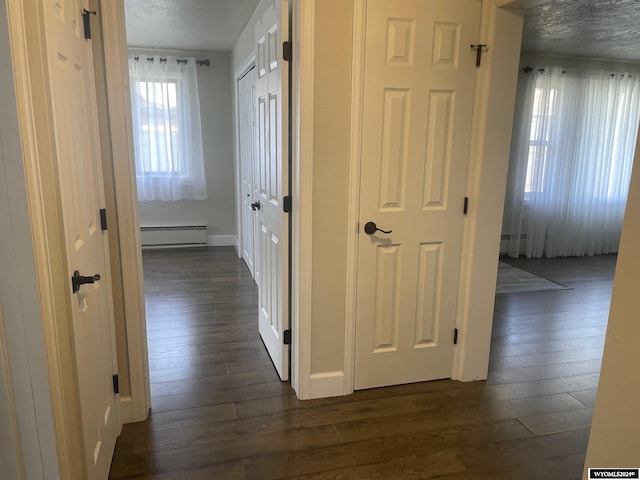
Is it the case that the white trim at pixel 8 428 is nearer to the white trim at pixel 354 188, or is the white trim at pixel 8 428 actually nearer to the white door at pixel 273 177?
the white door at pixel 273 177

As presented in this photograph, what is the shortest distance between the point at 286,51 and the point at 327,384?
5.84 ft

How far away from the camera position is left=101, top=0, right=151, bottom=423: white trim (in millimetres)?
1912

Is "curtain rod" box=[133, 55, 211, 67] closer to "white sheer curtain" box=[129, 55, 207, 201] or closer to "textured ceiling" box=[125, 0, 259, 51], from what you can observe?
"white sheer curtain" box=[129, 55, 207, 201]

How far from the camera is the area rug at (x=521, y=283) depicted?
14.5ft

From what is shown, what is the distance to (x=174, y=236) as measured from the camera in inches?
228

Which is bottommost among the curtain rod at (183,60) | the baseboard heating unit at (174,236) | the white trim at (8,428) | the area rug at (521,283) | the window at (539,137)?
the area rug at (521,283)

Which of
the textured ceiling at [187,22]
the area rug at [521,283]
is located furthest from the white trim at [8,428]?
the area rug at [521,283]

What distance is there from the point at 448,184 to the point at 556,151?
12.4 feet

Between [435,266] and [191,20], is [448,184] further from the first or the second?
[191,20]

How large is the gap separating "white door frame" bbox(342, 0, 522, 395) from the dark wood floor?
285mm

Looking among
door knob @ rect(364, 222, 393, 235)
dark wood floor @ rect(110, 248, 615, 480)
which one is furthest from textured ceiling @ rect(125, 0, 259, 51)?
dark wood floor @ rect(110, 248, 615, 480)

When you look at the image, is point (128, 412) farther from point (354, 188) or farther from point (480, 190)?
point (480, 190)

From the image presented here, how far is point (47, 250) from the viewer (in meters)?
1.20

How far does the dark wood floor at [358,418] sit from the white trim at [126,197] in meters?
0.22
